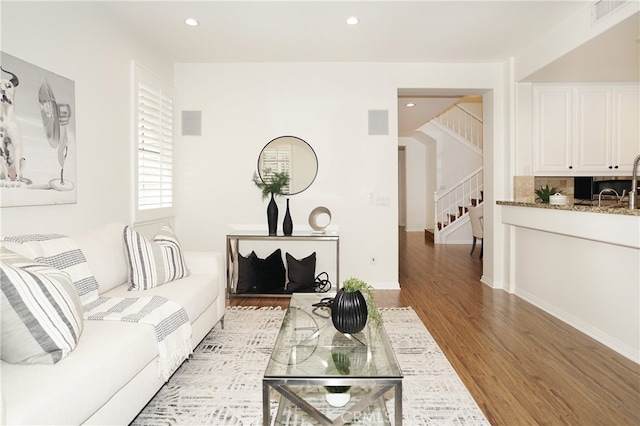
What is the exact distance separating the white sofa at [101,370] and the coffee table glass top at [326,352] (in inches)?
24.9

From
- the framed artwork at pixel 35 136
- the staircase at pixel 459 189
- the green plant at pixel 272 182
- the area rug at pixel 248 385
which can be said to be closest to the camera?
the area rug at pixel 248 385

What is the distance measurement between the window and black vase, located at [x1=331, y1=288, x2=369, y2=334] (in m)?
2.48

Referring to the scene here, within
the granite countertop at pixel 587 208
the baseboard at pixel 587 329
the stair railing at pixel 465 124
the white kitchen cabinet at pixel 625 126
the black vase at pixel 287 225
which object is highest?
the stair railing at pixel 465 124

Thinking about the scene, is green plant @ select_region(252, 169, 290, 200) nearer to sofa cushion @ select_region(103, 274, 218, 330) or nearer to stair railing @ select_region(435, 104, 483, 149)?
sofa cushion @ select_region(103, 274, 218, 330)

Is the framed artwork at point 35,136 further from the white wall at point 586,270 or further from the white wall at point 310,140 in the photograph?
the white wall at point 586,270

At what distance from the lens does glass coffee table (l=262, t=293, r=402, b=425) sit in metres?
1.52

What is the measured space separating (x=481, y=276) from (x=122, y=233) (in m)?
4.41

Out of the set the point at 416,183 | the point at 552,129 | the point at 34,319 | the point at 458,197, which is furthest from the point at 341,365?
the point at 416,183

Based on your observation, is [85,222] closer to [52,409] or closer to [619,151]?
[52,409]

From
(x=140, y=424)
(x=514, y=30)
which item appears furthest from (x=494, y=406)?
(x=514, y=30)

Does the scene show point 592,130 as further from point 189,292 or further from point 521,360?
point 189,292

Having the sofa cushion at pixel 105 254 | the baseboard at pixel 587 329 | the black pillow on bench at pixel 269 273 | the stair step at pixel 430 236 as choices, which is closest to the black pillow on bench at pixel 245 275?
the black pillow on bench at pixel 269 273

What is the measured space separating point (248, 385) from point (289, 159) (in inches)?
109

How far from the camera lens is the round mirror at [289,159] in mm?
4418
